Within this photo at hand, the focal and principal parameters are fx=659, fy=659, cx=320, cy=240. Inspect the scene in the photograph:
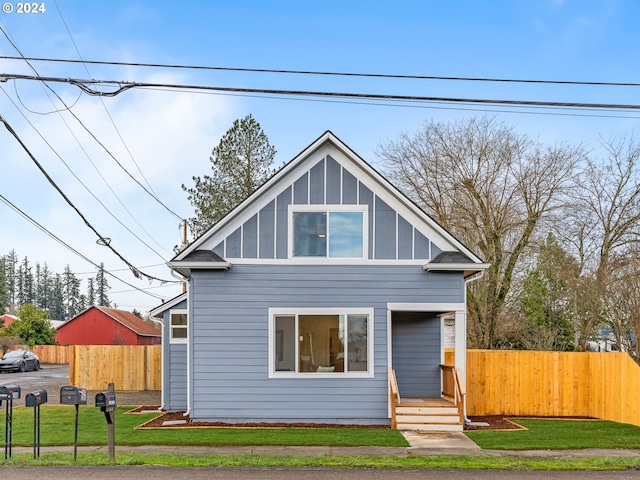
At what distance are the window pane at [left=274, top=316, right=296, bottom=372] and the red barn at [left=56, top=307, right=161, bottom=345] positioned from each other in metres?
39.4

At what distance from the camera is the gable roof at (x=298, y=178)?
48.6 feet

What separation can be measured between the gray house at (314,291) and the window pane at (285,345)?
23 millimetres

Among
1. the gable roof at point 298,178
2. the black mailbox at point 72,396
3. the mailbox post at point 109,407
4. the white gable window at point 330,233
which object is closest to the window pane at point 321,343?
the white gable window at point 330,233

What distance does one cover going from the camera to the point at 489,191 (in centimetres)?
2720

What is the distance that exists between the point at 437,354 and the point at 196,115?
928cm

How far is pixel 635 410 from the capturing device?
14930mm

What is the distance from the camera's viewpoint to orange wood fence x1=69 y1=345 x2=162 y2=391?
90.4 feet

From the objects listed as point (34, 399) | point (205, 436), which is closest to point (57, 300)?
point (205, 436)

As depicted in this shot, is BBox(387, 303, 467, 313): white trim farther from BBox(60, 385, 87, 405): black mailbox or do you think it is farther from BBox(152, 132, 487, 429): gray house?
BBox(60, 385, 87, 405): black mailbox

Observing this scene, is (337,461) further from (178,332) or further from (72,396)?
(178,332)

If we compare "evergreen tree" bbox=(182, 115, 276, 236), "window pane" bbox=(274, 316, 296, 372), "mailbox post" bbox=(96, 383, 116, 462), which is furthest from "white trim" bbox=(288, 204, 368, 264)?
"evergreen tree" bbox=(182, 115, 276, 236)

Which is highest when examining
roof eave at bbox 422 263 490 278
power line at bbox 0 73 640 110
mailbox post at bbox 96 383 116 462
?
power line at bbox 0 73 640 110

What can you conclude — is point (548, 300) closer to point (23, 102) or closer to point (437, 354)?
point (437, 354)

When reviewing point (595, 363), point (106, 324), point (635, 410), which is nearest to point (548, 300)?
point (595, 363)
